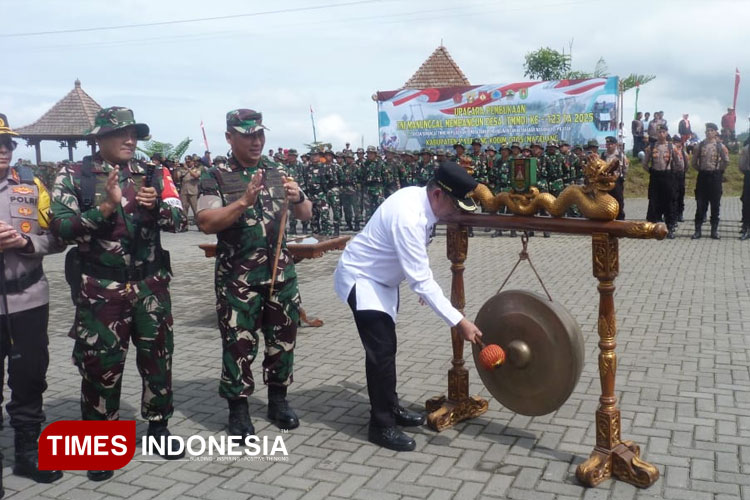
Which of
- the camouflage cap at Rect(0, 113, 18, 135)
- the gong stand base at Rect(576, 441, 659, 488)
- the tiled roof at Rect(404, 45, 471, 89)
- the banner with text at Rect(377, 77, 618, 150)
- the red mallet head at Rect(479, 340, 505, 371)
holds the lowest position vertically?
the gong stand base at Rect(576, 441, 659, 488)

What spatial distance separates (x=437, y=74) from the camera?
1006 inches

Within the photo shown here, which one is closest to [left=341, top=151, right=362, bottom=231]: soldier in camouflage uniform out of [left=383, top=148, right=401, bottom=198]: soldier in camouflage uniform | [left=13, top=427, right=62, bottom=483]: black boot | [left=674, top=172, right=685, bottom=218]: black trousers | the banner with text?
[left=383, top=148, right=401, bottom=198]: soldier in camouflage uniform

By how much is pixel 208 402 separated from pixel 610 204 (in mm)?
3255

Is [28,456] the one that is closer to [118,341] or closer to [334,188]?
[118,341]

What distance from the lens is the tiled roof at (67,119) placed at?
30531 mm

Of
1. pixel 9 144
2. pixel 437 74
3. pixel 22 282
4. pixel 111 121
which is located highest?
pixel 437 74

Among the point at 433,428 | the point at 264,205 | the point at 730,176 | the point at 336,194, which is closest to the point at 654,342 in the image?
the point at 433,428

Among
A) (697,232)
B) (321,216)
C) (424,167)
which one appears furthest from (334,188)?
(697,232)

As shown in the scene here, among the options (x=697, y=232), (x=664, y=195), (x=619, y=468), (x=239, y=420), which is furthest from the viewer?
(x=664, y=195)

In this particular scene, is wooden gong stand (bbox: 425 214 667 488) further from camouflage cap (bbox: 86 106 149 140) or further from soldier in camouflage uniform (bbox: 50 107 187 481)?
camouflage cap (bbox: 86 106 149 140)

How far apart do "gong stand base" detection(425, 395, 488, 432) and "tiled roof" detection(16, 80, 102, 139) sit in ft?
94.9

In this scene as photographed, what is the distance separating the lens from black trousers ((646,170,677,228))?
44.4ft

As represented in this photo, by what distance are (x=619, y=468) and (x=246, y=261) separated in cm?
250

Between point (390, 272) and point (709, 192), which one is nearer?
point (390, 272)
